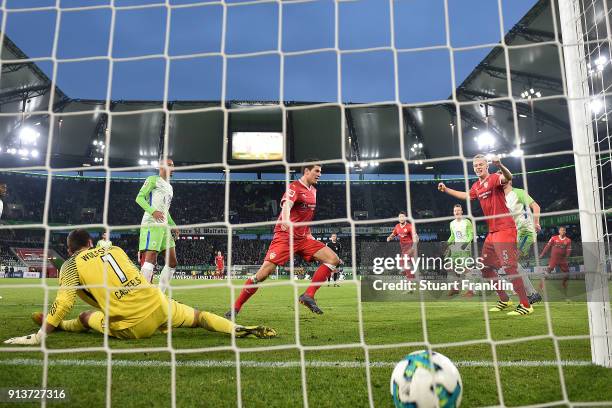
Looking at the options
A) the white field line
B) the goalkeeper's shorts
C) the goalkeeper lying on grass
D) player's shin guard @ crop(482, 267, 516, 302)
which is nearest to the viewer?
the white field line

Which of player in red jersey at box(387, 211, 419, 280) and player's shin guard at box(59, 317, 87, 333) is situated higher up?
player in red jersey at box(387, 211, 419, 280)

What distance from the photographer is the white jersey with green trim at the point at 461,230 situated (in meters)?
9.16

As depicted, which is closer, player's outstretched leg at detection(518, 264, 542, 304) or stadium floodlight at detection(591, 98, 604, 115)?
stadium floodlight at detection(591, 98, 604, 115)

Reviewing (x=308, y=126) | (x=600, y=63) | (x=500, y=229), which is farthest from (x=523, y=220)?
(x=308, y=126)

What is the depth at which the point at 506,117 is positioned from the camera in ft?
73.2

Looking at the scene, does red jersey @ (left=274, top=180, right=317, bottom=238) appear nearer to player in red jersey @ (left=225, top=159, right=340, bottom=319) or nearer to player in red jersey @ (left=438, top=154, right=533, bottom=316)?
player in red jersey @ (left=225, top=159, right=340, bottom=319)

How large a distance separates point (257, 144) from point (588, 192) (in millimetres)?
20739

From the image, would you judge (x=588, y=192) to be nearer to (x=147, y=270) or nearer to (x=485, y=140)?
(x=147, y=270)

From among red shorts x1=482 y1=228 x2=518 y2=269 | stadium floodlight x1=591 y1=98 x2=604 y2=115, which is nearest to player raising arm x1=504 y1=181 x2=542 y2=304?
red shorts x1=482 y1=228 x2=518 y2=269

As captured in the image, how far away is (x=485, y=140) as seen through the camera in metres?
23.8

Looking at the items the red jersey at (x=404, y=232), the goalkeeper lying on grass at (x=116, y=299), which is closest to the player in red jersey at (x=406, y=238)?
the red jersey at (x=404, y=232)

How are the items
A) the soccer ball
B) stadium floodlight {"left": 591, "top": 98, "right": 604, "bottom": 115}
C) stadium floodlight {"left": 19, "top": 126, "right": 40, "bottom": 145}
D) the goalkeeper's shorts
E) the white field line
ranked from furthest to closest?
1. stadium floodlight {"left": 19, "top": 126, "right": 40, "bottom": 145}
2. the goalkeeper's shorts
3. stadium floodlight {"left": 591, "top": 98, "right": 604, "bottom": 115}
4. the white field line
5. the soccer ball

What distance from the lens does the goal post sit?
3.02 metres

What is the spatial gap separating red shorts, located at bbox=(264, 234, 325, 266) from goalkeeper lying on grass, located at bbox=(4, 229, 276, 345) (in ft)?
4.01
